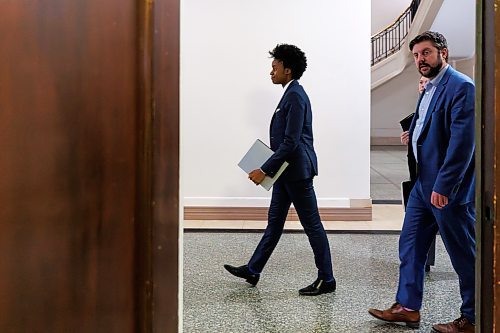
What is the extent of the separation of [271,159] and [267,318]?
3.03ft

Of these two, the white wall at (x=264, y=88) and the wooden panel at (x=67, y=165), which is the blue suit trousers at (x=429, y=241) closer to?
the wooden panel at (x=67, y=165)

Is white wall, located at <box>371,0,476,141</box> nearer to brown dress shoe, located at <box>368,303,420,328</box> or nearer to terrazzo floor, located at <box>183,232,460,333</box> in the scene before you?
terrazzo floor, located at <box>183,232,460,333</box>

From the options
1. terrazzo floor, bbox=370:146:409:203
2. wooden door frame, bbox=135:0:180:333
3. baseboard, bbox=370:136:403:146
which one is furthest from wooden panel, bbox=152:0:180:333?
baseboard, bbox=370:136:403:146

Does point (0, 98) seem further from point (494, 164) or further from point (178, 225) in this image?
point (494, 164)

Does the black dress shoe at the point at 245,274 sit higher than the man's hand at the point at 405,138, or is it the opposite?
the man's hand at the point at 405,138

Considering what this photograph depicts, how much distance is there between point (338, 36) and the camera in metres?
5.45

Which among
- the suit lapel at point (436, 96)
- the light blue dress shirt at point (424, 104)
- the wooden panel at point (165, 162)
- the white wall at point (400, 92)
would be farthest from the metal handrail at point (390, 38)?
the wooden panel at point (165, 162)

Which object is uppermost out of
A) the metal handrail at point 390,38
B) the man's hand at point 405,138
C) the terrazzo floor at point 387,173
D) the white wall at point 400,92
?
the metal handrail at point 390,38

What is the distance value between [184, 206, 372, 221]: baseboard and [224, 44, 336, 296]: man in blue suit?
2.11 metres

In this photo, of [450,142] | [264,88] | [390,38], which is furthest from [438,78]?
[390,38]

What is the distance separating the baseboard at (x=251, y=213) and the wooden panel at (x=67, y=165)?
4549 millimetres

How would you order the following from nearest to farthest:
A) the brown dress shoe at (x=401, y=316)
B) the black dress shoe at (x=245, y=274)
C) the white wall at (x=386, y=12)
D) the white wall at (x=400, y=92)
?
the brown dress shoe at (x=401, y=316) → the black dress shoe at (x=245, y=274) → the white wall at (x=400, y=92) → the white wall at (x=386, y=12)

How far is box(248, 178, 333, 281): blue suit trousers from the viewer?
10.8 ft

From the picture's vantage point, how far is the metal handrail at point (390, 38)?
14.3 metres
